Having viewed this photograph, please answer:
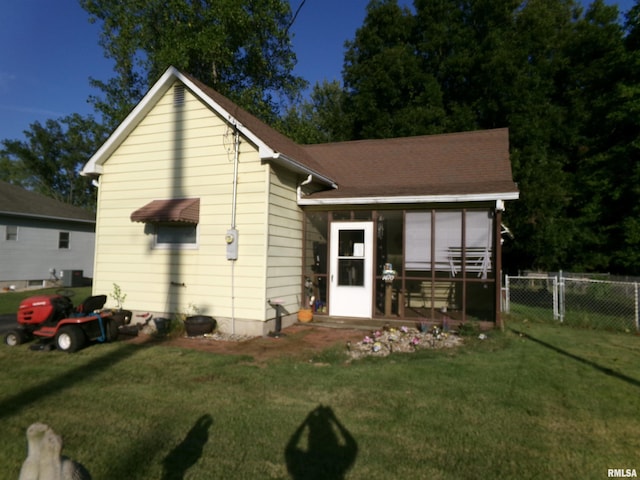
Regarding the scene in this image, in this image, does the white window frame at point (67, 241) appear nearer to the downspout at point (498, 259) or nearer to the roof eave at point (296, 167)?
the roof eave at point (296, 167)

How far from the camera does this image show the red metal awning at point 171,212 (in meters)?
8.15

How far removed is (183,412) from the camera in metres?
4.20

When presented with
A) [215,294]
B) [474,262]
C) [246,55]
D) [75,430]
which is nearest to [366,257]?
[474,262]

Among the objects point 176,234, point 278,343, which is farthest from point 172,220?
point 278,343

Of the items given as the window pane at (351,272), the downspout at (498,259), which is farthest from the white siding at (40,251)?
the downspout at (498,259)

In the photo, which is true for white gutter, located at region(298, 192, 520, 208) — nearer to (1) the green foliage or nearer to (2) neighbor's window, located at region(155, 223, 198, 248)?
(2) neighbor's window, located at region(155, 223, 198, 248)

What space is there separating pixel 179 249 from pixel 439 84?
20.7m

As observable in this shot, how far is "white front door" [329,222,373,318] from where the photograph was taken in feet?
30.0

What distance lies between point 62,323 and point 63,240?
1617 cm

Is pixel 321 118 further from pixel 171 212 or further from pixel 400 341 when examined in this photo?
pixel 400 341

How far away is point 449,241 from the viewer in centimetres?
875

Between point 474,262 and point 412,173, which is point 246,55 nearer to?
point 412,173

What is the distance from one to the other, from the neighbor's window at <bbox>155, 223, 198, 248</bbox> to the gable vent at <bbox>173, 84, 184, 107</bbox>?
106 inches

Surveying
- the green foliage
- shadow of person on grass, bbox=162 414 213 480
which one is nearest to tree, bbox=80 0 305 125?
the green foliage
